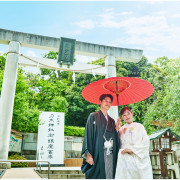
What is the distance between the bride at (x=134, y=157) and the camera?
9.72 ft

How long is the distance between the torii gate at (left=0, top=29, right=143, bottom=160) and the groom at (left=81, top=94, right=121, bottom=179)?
4941 millimetres

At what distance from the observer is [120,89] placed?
3.72 m

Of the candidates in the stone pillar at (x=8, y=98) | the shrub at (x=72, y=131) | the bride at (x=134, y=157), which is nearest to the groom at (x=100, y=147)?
the bride at (x=134, y=157)

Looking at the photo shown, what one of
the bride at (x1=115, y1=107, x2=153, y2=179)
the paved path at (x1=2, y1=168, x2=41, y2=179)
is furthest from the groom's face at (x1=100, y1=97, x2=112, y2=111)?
the paved path at (x1=2, y1=168, x2=41, y2=179)

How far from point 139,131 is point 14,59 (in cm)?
653

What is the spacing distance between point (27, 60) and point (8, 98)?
1.89m

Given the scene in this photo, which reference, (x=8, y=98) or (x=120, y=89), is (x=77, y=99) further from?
(x=120, y=89)

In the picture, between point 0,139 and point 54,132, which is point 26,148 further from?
point 0,139

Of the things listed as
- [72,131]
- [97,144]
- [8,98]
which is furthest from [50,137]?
[97,144]

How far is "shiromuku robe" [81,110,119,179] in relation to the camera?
2990mm

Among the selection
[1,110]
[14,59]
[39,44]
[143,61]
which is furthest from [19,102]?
[143,61]

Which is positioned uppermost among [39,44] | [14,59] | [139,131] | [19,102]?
[39,44]

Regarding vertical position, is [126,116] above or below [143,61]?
below

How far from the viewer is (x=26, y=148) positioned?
11469 mm
